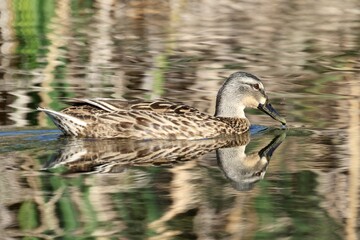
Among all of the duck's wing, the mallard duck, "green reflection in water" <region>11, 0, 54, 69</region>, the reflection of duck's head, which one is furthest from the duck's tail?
"green reflection in water" <region>11, 0, 54, 69</region>

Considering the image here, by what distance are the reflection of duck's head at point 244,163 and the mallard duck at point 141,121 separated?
53cm

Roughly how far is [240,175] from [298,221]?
5.33 feet

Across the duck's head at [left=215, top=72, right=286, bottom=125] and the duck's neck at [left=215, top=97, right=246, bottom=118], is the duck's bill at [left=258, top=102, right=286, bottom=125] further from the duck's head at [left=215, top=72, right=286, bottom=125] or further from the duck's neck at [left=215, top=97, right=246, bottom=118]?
the duck's neck at [left=215, top=97, right=246, bottom=118]

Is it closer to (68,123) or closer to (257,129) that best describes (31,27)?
(257,129)

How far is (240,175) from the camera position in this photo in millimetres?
8719

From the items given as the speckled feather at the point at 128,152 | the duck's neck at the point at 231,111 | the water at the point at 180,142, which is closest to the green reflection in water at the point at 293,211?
the water at the point at 180,142

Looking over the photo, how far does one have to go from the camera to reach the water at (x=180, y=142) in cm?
718

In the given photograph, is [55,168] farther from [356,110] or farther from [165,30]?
[165,30]

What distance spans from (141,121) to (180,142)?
0.38m

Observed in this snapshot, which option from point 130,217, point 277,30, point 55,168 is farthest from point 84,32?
point 130,217

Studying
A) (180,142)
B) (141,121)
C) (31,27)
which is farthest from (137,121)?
(31,27)

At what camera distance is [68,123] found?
9.89 m

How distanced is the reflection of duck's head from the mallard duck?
20.8 inches

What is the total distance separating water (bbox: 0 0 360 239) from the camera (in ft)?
23.6
